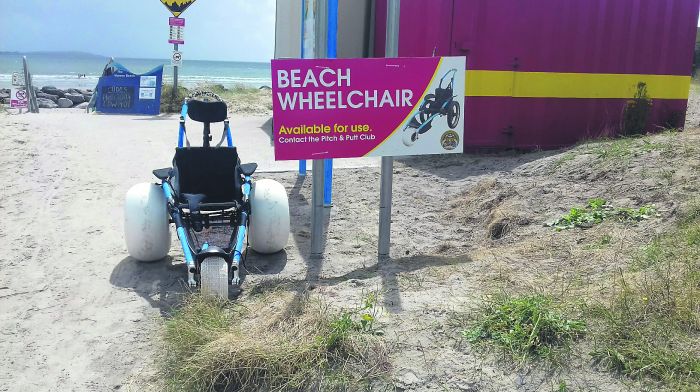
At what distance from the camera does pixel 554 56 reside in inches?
407

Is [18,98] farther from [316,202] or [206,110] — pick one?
[316,202]

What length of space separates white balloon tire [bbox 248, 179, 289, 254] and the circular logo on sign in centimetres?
150

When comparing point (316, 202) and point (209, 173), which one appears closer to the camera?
point (316, 202)

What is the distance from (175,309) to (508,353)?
2443 millimetres

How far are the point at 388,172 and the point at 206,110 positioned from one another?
203cm

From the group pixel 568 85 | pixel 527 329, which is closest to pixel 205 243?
pixel 527 329

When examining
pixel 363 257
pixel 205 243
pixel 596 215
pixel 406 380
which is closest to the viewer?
pixel 406 380

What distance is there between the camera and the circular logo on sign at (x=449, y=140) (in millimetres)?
5367

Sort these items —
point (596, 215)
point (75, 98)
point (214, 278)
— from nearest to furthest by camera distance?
point (214, 278)
point (596, 215)
point (75, 98)

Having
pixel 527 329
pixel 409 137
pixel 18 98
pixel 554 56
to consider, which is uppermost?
pixel 554 56

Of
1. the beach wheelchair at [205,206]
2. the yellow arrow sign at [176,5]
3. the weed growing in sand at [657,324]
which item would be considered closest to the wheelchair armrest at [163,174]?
the beach wheelchair at [205,206]

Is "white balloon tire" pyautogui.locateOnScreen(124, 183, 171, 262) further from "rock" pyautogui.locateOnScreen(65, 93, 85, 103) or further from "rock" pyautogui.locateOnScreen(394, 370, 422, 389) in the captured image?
"rock" pyautogui.locateOnScreen(65, 93, 85, 103)

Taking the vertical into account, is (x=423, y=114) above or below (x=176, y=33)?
below

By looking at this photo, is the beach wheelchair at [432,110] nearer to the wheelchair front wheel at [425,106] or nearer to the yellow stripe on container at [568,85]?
the wheelchair front wheel at [425,106]
